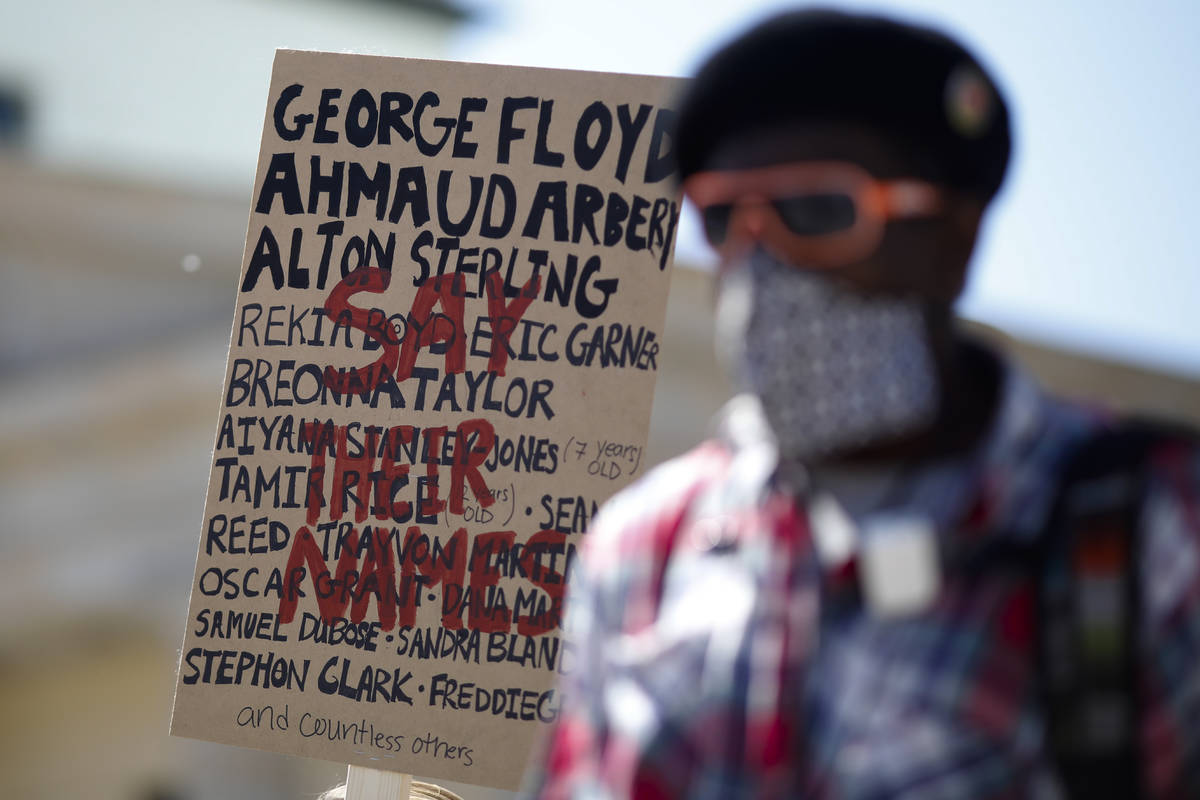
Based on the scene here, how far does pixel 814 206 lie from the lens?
119 cm

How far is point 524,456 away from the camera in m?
2.37

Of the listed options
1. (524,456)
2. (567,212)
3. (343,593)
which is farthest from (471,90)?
(343,593)

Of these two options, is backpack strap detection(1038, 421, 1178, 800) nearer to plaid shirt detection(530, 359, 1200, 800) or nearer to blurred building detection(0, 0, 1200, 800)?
plaid shirt detection(530, 359, 1200, 800)

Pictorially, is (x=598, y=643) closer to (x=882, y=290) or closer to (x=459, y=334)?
(x=882, y=290)

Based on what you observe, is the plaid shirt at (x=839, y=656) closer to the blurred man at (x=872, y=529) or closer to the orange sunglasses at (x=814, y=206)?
the blurred man at (x=872, y=529)

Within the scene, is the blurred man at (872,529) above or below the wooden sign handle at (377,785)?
above

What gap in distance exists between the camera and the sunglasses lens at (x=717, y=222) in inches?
49.2

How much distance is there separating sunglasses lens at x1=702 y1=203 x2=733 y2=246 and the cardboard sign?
1048 millimetres

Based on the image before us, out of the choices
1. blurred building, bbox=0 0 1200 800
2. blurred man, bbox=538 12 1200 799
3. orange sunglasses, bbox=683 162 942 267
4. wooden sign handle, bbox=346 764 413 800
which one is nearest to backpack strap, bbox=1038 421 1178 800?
blurred man, bbox=538 12 1200 799

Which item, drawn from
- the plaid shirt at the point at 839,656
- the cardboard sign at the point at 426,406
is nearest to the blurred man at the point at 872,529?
the plaid shirt at the point at 839,656

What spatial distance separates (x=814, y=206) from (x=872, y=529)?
300 mm

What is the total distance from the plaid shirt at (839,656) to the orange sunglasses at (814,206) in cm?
19

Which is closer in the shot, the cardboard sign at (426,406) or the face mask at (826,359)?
the face mask at (826,359)

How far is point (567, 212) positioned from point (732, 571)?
1316mm
